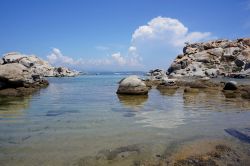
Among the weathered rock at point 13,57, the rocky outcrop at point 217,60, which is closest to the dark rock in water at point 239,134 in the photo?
the rocky outcrop at point 217,60

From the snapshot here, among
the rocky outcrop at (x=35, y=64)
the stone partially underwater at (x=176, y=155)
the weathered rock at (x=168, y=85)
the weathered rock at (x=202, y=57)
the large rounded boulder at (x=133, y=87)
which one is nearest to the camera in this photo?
the stone partially underwater at (x=176, y=155)

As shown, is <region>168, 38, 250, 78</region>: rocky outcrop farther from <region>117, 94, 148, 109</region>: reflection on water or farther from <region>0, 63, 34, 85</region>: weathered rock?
<region>0, 63, 34, 85</region>: weathered rock

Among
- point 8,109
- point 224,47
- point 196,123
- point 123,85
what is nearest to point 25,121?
point 8,109

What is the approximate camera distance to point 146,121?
14.0 metres

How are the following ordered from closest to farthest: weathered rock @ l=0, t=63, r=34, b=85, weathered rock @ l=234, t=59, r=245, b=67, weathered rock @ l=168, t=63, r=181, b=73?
1. weathered rock @ l=0, t=63, r=34, b=85
2. weathered rock @ l=234, t=59, r=245, b=67
3. weathered rock @ l=168, t=63, r=181, b=73

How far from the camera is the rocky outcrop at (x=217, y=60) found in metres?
85.8

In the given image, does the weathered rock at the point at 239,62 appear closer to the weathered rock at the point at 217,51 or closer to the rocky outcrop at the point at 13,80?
the weathered rock at the point at 217,51

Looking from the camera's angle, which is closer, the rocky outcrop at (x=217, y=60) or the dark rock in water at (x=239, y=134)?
the dark rock in water at (x=239, y=134)

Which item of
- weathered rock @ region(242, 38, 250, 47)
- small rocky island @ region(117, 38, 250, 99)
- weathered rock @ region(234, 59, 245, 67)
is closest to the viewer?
small rocky island @ region(117, 38, 250, 99)

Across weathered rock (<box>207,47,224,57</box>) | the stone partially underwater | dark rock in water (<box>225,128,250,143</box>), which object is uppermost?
weathered rock (<box>207,47,224,57</box>)

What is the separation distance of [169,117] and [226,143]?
541 cm

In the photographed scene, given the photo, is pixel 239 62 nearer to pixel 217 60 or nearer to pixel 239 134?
pixel 217 60

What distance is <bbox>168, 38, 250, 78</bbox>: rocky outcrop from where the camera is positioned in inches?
3378

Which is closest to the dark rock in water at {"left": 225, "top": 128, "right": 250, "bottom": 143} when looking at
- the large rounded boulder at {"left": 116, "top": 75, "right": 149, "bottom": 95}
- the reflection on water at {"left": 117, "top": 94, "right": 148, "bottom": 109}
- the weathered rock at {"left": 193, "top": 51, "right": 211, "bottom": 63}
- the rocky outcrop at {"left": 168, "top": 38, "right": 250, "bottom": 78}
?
the reflection on water at {"left": 117, "top": 94, "right": 148, "bottom": 109}
